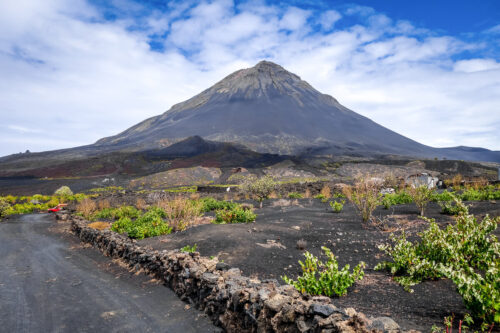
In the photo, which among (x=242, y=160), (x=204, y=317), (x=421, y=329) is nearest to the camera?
(x=421, y=329)

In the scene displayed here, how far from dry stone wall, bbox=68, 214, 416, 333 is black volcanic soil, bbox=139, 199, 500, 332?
1225 mm

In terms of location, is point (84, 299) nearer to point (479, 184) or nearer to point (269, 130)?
point (479, 184)

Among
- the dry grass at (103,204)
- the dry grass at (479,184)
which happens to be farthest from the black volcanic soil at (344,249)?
the dry grass at (103,204)

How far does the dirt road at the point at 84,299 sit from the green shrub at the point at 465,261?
3.81m

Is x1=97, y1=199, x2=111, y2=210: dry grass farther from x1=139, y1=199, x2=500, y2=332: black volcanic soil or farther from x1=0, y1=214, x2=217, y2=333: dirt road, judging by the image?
x1=139, y1=199, x2=500, y2=332: black volcanic soil

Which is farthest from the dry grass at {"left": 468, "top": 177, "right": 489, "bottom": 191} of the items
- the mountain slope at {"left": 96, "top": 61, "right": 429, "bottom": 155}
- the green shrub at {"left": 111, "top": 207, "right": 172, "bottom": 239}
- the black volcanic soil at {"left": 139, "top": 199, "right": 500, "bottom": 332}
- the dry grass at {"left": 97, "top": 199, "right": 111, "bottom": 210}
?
the mountain slope at {"left": 96, "top": 61, "right": 429, "bottom": 155}

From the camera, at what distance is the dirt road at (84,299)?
5.26 m

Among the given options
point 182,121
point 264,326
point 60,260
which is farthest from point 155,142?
point 264,326

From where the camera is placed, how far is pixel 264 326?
13.2 feet

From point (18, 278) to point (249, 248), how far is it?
657 centimetres

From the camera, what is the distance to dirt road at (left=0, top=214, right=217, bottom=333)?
526 centimetres

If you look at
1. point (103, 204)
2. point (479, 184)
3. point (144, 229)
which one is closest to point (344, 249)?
point (144, 229)

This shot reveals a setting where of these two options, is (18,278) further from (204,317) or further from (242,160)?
(242,160)

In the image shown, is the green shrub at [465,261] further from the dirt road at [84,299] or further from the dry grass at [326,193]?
the dry grass at [326,193]
